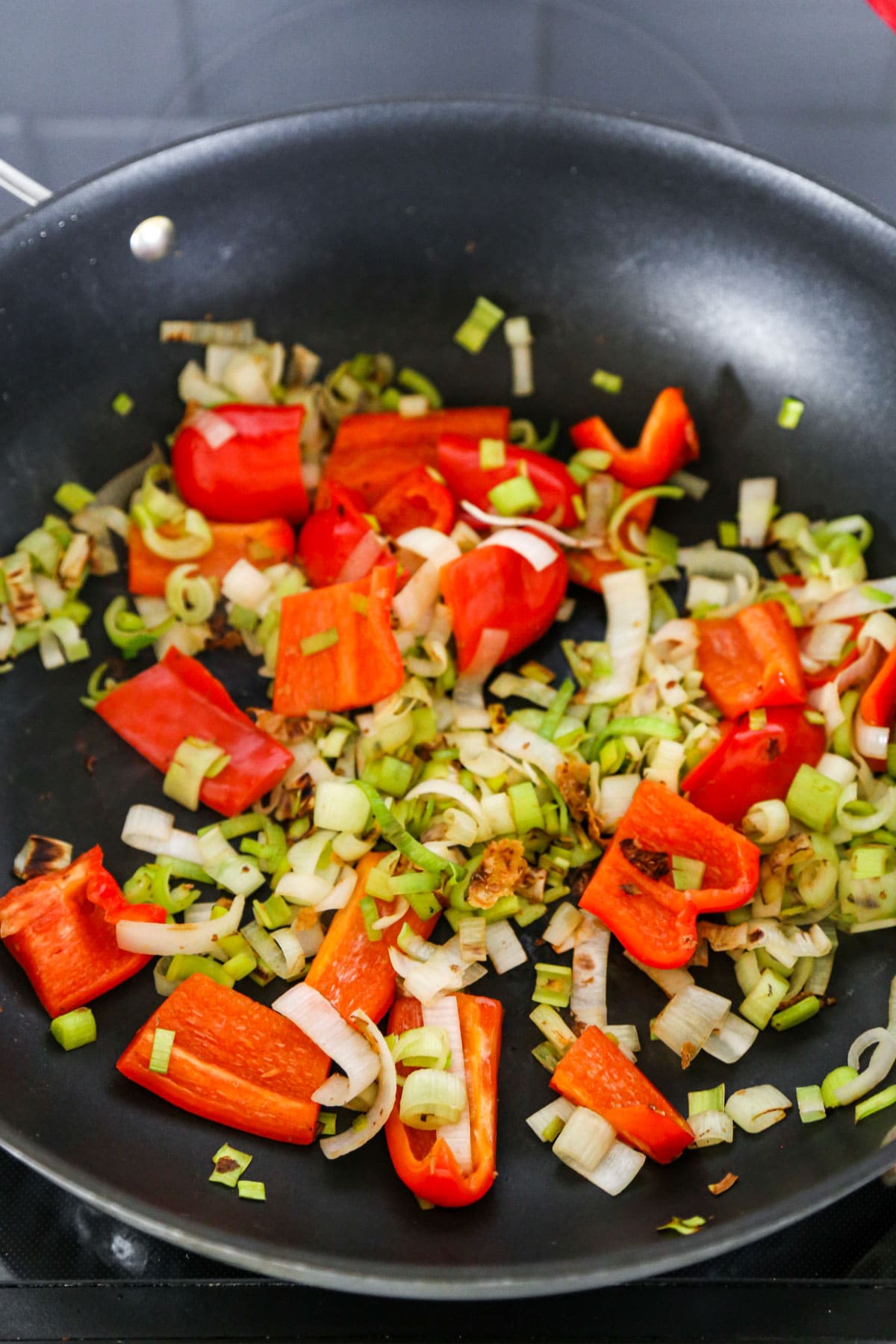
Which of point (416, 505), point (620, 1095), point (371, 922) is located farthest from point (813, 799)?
point (416, 505)

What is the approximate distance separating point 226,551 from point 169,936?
23.0 inches

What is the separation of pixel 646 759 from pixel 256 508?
661 mm

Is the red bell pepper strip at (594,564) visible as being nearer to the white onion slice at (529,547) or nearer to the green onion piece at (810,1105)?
the white onion slice at (529,547)

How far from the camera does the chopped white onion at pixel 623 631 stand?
1.51 metres

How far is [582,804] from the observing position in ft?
4.51

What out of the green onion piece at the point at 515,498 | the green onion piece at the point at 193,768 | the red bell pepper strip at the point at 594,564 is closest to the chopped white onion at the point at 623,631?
the red bell pepper strip at the point at 594,564

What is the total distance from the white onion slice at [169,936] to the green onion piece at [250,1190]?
0.26 meters

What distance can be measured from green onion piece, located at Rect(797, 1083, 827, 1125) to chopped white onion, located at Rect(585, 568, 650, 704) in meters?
0.54

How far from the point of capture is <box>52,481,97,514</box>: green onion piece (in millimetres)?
1570

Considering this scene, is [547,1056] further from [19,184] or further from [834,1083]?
[19,184]

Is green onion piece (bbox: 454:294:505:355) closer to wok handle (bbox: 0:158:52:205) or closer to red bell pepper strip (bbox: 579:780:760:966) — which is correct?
wok handle (bbox: 0:158:52:205)

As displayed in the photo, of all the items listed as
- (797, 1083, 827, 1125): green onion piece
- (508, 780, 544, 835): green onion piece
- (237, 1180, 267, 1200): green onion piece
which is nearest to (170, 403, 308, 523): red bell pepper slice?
(508, 780, 544, 835): green onion piece

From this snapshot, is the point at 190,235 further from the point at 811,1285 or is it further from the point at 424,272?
the point at 811,1285

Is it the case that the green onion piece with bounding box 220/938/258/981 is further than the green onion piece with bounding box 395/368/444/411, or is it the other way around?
the green onion piece with bounding box 395/368/444/411
